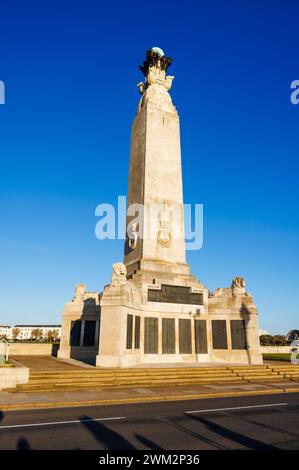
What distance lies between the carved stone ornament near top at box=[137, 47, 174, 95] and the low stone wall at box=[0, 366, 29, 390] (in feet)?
106

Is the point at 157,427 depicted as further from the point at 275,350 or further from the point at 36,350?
the point at 275,350

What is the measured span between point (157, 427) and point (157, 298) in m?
18.4

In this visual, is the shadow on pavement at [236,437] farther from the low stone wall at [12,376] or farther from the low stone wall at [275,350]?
the low stone wall at [275,350]

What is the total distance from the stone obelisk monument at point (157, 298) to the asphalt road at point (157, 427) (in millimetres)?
10516

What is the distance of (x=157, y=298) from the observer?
92.4 ft

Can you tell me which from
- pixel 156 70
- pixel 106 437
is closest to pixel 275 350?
pixel 156 70

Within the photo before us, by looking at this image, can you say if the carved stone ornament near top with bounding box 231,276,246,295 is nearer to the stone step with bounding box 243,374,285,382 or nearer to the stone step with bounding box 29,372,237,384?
the stone step with bounding box 243,374,285,382

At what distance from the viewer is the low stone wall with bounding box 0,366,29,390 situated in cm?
1600

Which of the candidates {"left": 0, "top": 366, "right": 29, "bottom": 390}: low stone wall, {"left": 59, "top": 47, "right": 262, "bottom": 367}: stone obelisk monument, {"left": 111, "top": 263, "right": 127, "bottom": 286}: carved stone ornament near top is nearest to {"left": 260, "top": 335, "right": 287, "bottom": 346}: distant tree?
{"left": 59, "top": 47, "right": 262, "bottom": 367}: stone obelisk monument

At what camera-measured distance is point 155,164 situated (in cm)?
3312

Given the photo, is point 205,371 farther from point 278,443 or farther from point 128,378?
point 278,443

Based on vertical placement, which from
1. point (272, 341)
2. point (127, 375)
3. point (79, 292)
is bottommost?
point (127, 375)

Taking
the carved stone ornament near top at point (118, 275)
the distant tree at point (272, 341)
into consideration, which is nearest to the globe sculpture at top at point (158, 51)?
the carved stone ornament near top at point (118, 275)

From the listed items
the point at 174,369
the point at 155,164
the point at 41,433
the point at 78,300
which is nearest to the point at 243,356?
the point at 174,369
